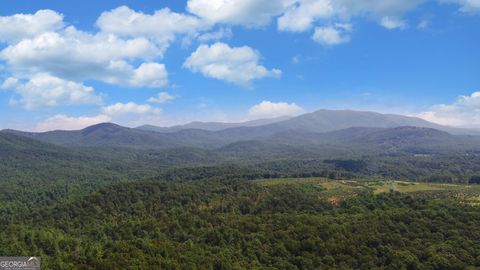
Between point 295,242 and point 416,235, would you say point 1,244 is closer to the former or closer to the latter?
point 295,242

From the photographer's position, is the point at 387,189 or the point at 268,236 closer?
the point at 268,236

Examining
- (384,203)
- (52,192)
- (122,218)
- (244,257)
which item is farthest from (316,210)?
(52,192)

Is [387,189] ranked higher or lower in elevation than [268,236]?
higher

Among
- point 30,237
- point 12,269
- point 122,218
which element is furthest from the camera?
point 122,218

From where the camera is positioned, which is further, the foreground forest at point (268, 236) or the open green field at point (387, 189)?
the open green field at point (387, 189)

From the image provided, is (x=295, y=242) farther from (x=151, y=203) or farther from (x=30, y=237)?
(x=151, y=203)

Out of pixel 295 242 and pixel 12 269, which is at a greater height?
pixel 12 269

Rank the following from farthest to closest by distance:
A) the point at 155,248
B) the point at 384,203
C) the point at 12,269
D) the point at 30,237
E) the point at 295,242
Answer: the point at 384,203 < the point at 30,237 < the point at 295,242 < the point at 155,248 < the point at 12,269

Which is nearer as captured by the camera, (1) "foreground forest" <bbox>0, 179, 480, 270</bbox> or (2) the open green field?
(1) "foreground forest" <bbox>0, 179, 480, 270</bbox>

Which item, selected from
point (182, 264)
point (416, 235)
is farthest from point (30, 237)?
point (416, 235)

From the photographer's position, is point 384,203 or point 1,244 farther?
point 384,203
